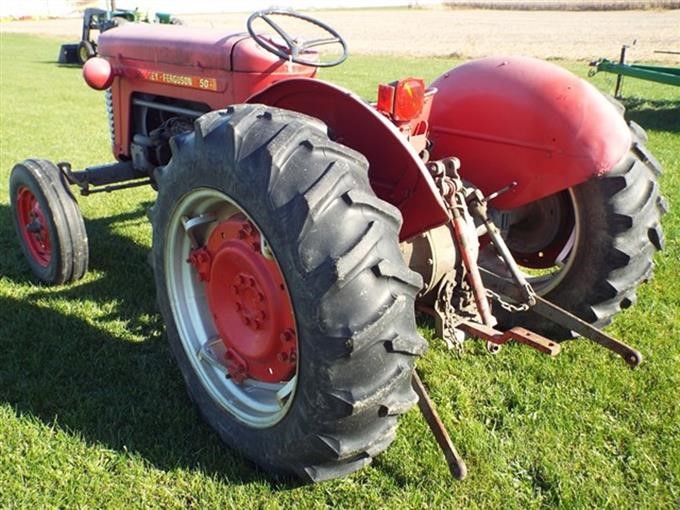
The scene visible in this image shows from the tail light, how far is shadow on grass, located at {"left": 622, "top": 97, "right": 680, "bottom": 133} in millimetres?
7776

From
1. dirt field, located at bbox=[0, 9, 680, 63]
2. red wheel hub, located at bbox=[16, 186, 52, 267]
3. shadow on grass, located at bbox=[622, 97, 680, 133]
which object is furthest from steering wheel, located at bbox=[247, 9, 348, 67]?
dirt field, located at bbox=[0, 9, 680, 63]

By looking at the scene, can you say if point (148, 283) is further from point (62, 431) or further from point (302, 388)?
point (302, 388)

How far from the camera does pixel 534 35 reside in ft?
95.1

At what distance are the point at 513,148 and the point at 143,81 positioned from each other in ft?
7.28

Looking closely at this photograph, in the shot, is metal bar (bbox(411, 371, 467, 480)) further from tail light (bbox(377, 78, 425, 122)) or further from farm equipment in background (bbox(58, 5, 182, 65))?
farm equipment in background (bbox(58, 5, 182, 65))

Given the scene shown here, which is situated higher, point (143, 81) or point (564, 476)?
point (143, 81)

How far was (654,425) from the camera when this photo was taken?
2510 mm

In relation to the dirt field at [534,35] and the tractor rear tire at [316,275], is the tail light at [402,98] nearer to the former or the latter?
the tractor rear tire at [316,275]

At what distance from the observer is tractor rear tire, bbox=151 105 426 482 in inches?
68.3

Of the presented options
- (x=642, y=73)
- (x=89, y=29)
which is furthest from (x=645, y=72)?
(x=89, y=29)

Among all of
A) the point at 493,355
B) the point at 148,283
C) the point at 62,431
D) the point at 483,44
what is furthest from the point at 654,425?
the point at 483,44

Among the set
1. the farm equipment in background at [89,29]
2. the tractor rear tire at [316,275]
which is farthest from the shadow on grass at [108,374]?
the farm equipment in background at [89,29]

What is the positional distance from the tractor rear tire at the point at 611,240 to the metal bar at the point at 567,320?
11 cm

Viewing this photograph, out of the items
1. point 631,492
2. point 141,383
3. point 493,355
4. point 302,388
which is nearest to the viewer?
point 302,388
